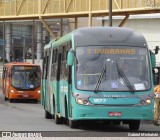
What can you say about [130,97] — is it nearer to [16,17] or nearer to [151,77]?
[151,77]

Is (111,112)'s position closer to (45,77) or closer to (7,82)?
(45,77)

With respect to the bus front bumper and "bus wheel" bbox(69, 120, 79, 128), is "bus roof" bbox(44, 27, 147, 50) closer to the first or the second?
the bus front bumper

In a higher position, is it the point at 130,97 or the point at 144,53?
the point at 144,53

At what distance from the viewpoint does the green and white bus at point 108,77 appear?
55.8 feet

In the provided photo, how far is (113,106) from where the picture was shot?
17000mm

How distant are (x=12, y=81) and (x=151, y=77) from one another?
2260 centimetres

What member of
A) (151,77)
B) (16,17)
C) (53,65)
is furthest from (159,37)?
(151,77)

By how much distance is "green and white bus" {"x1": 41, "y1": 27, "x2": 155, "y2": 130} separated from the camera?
17.0 m

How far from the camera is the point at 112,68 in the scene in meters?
17.4

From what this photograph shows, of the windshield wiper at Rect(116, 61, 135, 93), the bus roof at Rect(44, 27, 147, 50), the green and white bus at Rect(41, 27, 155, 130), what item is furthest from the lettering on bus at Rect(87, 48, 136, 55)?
the windshield wiper at Rect(116, 61, 135, 93)

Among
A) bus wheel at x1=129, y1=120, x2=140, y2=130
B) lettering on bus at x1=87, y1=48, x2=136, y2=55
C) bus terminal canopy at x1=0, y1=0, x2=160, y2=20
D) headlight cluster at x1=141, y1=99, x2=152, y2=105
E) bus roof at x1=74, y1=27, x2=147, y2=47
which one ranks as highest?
bus terminal canopy at x1=0, y1=0, x2=160, y2=20

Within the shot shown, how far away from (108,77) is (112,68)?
0.31 m

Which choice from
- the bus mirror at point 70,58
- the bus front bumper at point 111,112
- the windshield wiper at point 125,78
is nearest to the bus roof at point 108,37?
the bus mirror at point 70,58

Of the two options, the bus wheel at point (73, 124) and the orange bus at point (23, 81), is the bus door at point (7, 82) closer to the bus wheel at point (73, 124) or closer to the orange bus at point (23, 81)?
the orange bus at point (23, 81)
